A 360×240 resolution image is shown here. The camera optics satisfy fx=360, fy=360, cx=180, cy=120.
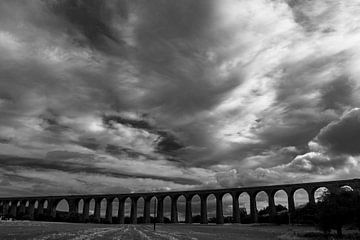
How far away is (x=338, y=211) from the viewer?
191ft

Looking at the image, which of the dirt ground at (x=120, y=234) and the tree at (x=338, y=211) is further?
the tree at (x=338, y=211)

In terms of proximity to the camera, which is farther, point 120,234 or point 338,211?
point 338,211

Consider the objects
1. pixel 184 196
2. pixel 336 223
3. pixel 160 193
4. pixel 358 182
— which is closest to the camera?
pixel 336 223

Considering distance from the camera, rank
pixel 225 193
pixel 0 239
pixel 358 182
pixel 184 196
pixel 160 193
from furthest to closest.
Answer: pixel 160 193, pixel 184 196, pixel 225 193, pixel 358 182, pixel 0 239

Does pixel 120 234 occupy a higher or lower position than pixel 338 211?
lower

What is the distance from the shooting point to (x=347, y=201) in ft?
195

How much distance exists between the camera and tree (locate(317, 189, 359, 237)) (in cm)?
5747

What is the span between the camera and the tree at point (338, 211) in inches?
2263

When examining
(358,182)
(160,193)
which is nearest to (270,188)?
(358,182)

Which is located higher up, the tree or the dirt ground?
the tree

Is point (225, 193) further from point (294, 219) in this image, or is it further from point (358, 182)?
point (358, 182)

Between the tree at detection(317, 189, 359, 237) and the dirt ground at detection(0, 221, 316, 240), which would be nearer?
the dirt ground at detection(0, 221, 316, 240)

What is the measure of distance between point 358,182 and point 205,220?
71305 millimetres

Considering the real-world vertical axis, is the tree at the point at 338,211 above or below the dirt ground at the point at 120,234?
above
